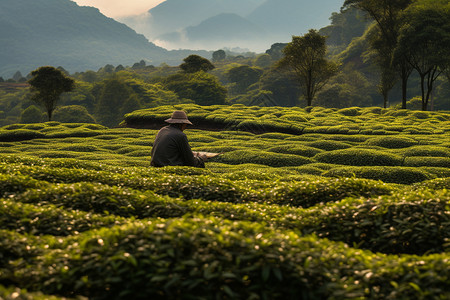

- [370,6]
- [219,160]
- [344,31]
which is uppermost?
[344,31]

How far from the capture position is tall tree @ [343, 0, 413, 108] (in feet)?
139

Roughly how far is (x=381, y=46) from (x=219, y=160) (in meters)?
37.6

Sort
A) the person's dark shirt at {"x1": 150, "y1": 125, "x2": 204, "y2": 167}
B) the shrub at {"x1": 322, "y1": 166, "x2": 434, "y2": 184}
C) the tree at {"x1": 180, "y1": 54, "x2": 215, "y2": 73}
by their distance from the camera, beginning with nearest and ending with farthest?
1. the person's dark shirt at {"x1": 150, "y1": 125, "x2": 204, "y2": 167}
2. the shrub at {"x1": 322, "y1": 166, "x2": 434, "y2": 184}
3. the tree at {"x1": 180, "y1": 54, "x2": 215, "y2": 73}

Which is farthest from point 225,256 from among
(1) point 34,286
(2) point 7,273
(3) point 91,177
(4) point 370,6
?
(4) point 370,6

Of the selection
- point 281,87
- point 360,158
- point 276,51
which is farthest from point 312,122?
point 276,51

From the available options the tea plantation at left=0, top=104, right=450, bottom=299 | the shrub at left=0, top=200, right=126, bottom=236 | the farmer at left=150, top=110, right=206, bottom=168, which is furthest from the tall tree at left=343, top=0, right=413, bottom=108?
the shrub at left=0, top=200, right=126, bottom=236

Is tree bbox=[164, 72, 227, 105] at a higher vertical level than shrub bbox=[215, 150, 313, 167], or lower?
higher

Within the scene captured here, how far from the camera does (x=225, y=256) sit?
378 cm

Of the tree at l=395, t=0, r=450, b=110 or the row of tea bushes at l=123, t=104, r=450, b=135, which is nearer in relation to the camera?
the row of tea bushes at l=123, t=104, r=450, b=135

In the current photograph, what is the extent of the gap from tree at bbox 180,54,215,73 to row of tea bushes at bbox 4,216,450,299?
7393 centimetres

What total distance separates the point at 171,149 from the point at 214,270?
731 centimetres

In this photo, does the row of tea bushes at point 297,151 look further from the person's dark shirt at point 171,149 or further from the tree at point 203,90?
the tree at point 203,90

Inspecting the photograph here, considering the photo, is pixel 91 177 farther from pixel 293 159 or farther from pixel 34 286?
pixel 293 159

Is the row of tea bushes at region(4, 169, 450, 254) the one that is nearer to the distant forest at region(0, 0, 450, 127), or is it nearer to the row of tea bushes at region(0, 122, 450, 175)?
the row of tea bushes at region(0, 122, 450, 175)
